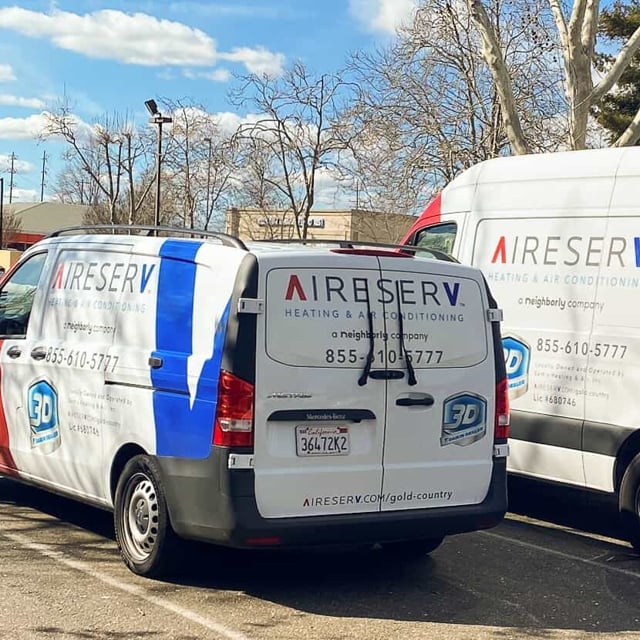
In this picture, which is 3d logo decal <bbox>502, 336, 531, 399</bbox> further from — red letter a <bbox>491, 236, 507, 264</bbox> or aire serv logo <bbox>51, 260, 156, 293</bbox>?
aire serv logo <bbox>51, 260, 156, 293</bbox>

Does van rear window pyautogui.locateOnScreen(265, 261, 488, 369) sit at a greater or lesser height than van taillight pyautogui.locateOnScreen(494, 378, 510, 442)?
greater

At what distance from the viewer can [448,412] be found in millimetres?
5684

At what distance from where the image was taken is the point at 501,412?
5.94 m

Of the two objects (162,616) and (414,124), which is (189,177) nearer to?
(414,124)

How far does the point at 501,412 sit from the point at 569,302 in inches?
67.0

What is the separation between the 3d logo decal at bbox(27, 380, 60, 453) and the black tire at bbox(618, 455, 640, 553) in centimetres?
388

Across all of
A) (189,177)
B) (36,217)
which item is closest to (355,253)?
(189,177)

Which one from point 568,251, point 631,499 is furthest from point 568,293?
point 631,499

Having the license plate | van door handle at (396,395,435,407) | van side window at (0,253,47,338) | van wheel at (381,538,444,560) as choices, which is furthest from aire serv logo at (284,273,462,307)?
van side window at (0,253,47,338)

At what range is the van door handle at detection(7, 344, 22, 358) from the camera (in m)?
6.98

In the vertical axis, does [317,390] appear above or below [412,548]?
above

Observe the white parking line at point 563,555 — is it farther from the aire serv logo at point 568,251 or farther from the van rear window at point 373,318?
the aire serv logo at point 568,251

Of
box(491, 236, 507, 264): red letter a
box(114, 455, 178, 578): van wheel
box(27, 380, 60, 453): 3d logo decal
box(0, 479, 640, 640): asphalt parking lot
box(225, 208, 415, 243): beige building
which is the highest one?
box(225, 208, 415, 243): beige building

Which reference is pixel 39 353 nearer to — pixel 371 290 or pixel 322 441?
pixel 322 441
